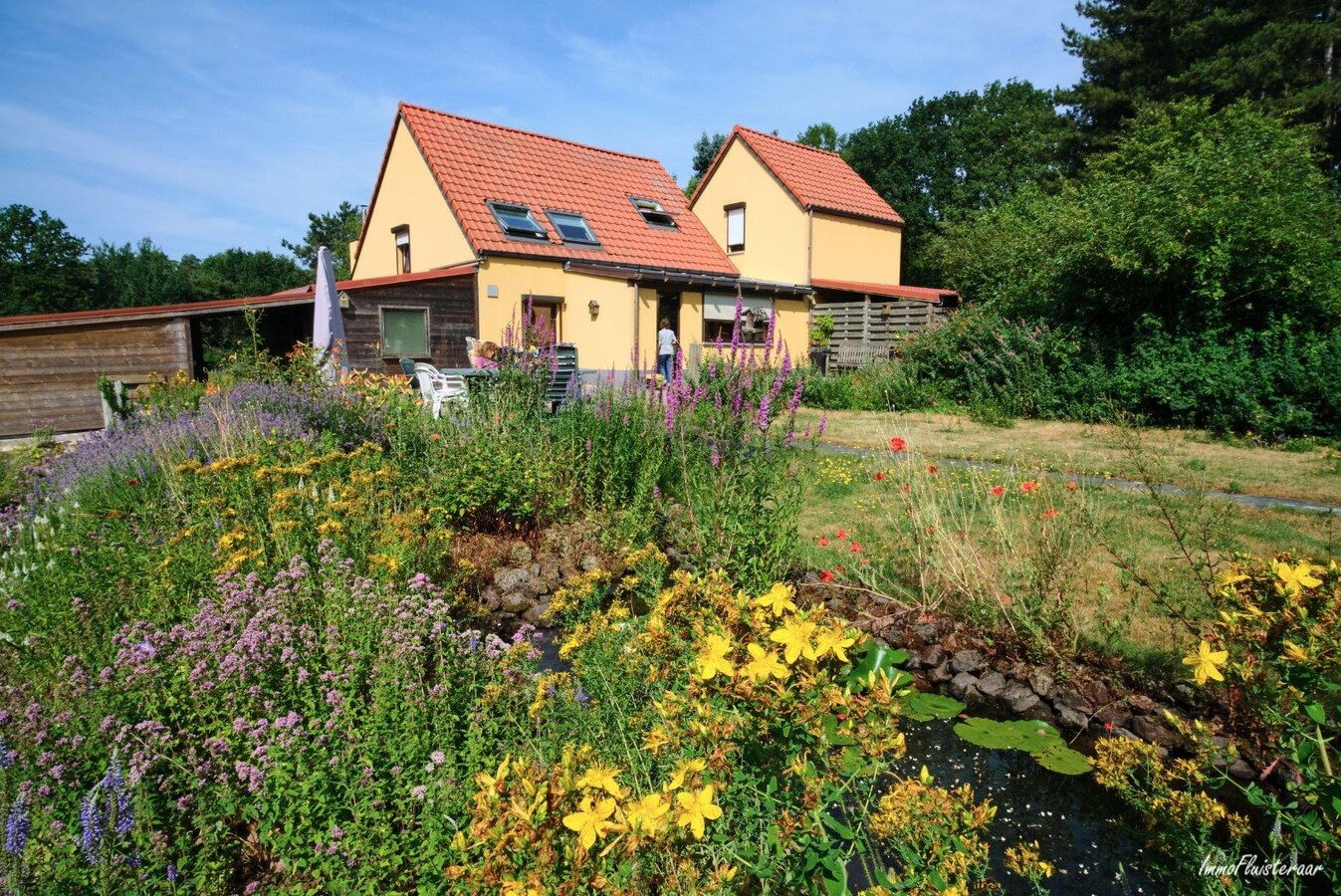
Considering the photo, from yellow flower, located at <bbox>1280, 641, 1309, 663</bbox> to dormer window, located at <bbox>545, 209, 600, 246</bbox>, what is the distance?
56.0 feet

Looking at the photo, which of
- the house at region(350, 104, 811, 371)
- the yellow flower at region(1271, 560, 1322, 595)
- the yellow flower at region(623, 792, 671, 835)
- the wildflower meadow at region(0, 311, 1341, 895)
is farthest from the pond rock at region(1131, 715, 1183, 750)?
the house at region(350, 104, 811, 371)

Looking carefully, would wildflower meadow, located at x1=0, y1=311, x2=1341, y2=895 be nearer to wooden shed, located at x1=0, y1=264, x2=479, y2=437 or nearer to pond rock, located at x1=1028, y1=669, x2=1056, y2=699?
pond rock, located at x1=1028, y1=669, x2=1056, y2=699

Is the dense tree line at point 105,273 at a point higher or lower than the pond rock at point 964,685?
higher

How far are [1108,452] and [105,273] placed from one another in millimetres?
76930

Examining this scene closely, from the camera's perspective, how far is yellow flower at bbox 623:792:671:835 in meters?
1.27

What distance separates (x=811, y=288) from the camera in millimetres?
20594

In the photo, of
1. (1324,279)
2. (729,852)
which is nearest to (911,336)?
(1324,279)

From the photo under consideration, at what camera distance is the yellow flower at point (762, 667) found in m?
1.48

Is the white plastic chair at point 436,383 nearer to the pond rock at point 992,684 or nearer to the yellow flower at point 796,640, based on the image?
the pond rock at point 992,684

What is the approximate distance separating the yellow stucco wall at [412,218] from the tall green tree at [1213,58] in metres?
20.6

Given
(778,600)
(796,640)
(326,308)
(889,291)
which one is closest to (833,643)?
(796,640)

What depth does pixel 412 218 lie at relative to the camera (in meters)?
18.3

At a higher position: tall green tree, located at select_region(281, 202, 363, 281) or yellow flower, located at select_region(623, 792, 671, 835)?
tall green tree, located at select_region(281, 202, 363, 281)

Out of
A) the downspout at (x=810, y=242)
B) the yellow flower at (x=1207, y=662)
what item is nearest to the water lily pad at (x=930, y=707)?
the yellow flower at (x=1207, y=662)
